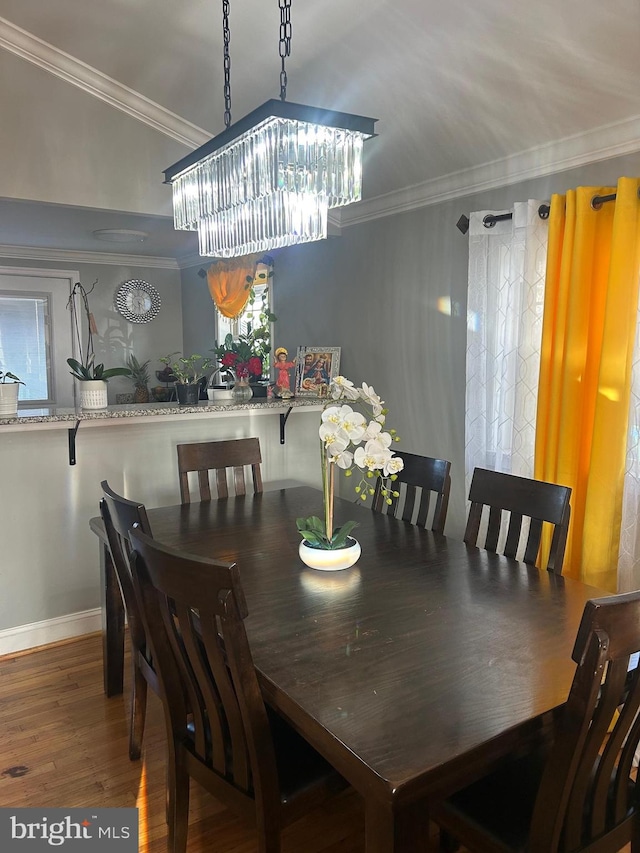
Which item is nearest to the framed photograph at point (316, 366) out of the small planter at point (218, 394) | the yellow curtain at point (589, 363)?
the small planter at point (218, 394)

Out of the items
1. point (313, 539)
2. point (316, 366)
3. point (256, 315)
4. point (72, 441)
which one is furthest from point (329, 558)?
point (256, 315)

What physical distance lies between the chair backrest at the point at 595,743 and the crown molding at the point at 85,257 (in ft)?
17.7

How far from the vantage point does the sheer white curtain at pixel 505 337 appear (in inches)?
110

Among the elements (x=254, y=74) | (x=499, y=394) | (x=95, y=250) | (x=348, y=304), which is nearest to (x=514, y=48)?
(x=254, y=74)

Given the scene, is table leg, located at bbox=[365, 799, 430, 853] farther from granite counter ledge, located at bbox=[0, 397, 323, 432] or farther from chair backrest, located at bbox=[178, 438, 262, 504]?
granite counter ledge, located at bbox=[0, 397, 323, 432]

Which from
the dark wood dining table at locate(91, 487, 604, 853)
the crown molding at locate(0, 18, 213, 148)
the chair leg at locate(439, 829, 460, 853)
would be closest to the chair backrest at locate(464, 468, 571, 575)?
the dark wood dining table at locate(91, 487, 604, 853)

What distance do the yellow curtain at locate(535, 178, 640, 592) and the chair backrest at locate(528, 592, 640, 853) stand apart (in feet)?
4.24

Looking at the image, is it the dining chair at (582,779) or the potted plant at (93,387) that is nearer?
the dining chair at (582,779)

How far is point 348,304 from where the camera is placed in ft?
13.4

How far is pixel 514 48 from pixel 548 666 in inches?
82.8

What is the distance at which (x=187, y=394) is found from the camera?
3.33m

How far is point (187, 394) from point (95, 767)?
5.92ft

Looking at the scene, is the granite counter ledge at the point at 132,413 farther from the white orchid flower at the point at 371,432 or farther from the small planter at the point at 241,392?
the white orchid flower at the point at 371,432

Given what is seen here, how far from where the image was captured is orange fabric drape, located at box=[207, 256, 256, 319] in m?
4.58
